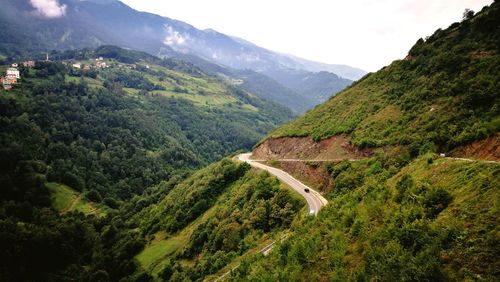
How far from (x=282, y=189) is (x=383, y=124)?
17.2m

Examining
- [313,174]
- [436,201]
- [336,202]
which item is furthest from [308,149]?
[436,201]

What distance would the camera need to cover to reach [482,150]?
28.2m

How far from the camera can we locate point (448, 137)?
34219mm

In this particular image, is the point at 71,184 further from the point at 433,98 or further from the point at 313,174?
the point at 433,98

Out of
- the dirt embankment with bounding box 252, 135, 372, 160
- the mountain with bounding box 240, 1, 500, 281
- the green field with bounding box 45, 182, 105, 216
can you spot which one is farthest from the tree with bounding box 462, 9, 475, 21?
the green field with bounding box 45, 182, 105, 216

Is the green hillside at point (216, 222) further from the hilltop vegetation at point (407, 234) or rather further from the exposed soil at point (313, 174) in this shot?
the hilltop vegetation at point (407, 234)

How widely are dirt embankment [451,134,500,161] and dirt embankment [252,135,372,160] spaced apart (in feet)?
49.6

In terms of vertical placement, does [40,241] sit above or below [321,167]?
below

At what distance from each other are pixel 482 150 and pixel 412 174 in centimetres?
623

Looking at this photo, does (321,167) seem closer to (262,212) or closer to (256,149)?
(262,212)

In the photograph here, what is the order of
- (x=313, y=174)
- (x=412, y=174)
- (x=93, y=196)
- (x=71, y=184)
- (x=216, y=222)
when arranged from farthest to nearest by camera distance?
1. (x=71, y=184)
2. (x=93, y=196)
3. (x=216, y=222)
4. (x=313, y=174)
5. (x=412, y=174)

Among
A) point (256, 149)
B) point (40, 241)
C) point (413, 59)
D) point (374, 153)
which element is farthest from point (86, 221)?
point (413, 59)

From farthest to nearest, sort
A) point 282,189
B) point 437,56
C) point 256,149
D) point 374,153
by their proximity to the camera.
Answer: point 256,149, point 437,56, point 282,189, point 374,153

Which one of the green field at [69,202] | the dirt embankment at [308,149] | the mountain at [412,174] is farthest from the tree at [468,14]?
the green field at [69,202]
